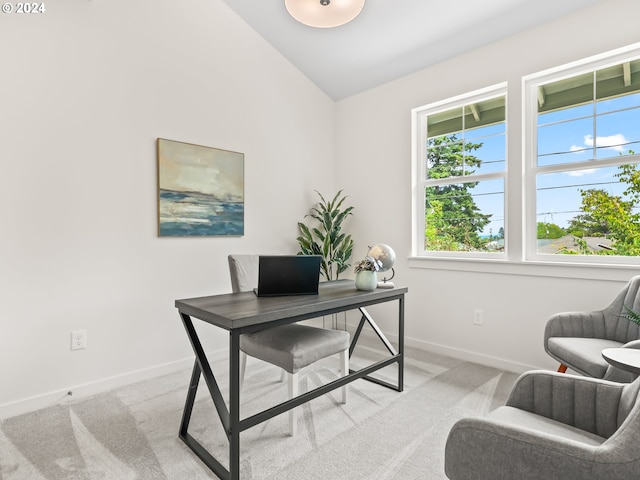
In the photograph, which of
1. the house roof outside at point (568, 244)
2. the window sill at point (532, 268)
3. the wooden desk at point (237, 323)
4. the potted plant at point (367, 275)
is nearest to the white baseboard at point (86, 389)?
the wooden desk at point (237, 323)

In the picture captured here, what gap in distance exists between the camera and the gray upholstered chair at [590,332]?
2.03 m

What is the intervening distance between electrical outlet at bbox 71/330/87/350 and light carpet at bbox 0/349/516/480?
356 mm

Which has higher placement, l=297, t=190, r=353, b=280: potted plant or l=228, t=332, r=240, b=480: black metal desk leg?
l=297, t=190, r=353, b=280: potted plant

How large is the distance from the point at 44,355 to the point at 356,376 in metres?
2.03

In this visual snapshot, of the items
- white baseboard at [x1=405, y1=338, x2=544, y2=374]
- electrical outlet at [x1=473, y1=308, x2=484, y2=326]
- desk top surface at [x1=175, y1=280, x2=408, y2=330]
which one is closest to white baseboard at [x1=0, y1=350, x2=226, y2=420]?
desk top surface at [x1=175, y1=280, x2=408, y2=330]

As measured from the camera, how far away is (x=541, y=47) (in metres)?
2.78

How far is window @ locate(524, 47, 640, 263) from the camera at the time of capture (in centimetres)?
254

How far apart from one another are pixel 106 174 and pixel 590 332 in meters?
3.42

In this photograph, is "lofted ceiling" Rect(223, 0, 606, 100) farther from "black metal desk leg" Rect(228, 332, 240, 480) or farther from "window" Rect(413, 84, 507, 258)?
"black metal desk leg" Rect(228, 332, 240, 480)

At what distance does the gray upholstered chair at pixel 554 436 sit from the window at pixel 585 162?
1.72 m

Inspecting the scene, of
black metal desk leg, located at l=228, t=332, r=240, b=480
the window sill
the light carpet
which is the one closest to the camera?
black metal desk leg, located at l=228, t=332, r=240, b=480

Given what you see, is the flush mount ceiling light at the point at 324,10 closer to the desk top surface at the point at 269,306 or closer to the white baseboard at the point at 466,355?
the desk top surface at the point at 269,306

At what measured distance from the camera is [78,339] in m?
2.52

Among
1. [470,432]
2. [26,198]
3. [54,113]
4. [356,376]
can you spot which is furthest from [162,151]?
[470,432]
